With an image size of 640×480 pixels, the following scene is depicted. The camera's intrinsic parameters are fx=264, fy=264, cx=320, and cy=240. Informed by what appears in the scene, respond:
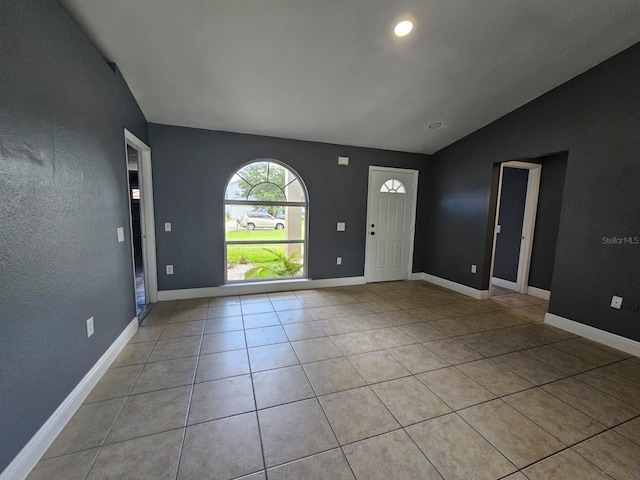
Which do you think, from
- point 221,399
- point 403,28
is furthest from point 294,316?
point 403,28

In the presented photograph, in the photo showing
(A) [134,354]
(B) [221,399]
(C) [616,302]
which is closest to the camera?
(B) [221,399]

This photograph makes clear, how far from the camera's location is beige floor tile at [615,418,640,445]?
1.52 meters

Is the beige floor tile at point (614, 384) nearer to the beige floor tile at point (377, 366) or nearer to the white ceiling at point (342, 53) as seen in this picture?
the beige floor tile at point (377, 366)

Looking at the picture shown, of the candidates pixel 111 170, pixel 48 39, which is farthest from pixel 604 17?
pixel 111 170

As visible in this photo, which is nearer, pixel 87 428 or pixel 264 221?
pixel 87 428

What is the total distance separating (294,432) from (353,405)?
0.43 metres

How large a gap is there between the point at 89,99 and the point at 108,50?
23.2 inches

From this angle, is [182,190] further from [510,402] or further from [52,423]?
[510,402]

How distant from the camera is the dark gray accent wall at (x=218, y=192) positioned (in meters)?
3.44

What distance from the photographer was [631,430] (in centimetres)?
157

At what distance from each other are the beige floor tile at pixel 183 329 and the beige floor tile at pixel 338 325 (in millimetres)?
1296

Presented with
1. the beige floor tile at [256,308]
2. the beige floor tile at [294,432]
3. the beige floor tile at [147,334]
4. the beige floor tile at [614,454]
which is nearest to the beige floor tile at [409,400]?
the beige floor tile at [294,432]

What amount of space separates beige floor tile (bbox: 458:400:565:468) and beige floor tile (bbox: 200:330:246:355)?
1.87 meters

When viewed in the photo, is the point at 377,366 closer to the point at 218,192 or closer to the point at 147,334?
the point at 147,334
